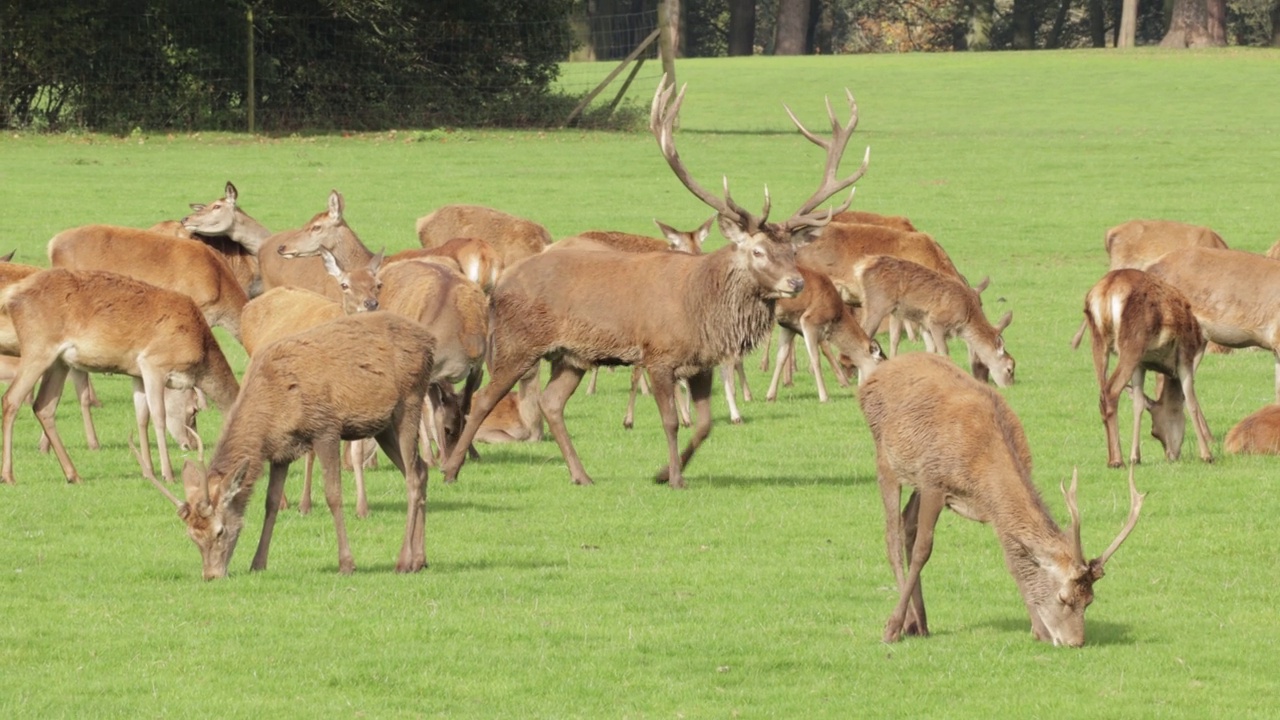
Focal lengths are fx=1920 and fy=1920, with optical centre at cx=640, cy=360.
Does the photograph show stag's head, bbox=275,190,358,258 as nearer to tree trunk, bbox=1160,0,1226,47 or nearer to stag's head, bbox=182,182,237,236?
stag's head, bbox=182,182,237,236

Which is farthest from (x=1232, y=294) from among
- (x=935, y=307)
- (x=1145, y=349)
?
(x=935, y=307)

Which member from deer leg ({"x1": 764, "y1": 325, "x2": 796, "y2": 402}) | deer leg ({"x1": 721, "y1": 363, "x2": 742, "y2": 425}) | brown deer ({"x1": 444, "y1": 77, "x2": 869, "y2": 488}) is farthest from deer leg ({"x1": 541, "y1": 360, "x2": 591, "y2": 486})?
deer leg ({"x1": 764, "y1": 325, "x2": 796, "y2": 402})

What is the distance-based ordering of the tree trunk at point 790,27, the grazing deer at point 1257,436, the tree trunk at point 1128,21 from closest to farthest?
the grazing deer at point 1257,436 → the tree trunk at point 1128,21 → the tree trunk at point 790,27

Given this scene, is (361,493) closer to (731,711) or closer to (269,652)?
(269,652)

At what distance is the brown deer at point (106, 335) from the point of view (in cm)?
1227

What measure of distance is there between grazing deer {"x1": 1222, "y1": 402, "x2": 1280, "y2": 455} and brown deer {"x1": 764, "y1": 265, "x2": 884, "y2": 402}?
153 inches

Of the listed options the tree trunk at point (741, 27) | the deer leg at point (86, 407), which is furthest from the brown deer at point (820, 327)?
the tree trunk at point (741, 27)

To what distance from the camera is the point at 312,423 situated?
9.52m

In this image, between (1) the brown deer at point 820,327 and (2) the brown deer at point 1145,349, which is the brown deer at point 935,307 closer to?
(1) the brown deer at point 820,327

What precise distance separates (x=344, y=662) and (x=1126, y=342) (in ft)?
21.8

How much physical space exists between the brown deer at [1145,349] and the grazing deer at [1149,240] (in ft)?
21.7

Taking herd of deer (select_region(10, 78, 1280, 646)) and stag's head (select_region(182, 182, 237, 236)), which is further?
stag's head (select_region(182, 182, 237, 236))

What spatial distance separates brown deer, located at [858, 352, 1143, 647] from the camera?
312 inches

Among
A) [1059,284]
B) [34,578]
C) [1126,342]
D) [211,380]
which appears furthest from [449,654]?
[1059,284]
